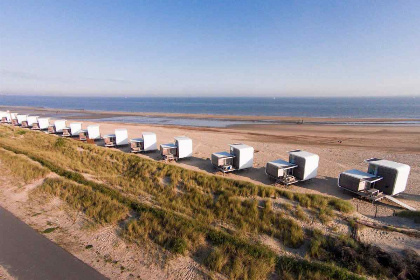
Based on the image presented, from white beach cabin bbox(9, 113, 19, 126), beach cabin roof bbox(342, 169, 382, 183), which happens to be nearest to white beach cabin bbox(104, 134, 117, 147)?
beach cabin roof bbox(342, 169, 382, 183)

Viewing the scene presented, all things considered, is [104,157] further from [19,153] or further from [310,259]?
[310,259]

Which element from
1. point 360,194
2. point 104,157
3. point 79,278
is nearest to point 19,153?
point 104,157

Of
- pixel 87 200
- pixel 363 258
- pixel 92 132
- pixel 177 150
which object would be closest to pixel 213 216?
pixel 363 258

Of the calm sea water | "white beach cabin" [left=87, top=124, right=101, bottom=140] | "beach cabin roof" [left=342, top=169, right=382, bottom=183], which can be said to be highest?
"white beach cabin" [left=87, top=124, right=101, bottom=140]

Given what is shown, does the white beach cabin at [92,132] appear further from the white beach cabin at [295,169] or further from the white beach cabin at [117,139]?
the white beach cabin at [295,169]

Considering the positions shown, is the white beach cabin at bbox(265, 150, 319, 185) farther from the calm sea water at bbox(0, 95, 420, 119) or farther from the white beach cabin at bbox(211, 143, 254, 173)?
the calm sea water at bbox(0, 95, 420, 119)

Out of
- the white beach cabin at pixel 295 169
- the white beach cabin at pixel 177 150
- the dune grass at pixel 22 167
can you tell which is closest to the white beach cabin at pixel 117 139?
the white beach cabin at pixel 177 150
